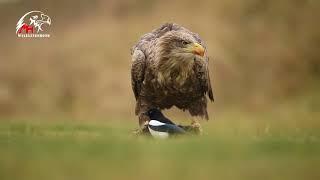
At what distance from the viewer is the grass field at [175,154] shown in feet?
5.82

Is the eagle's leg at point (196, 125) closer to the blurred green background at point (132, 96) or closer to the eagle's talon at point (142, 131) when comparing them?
the blurred green background at point (132, 96)

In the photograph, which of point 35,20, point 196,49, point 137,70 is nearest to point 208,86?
point 196,49

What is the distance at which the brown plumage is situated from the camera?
186 cm

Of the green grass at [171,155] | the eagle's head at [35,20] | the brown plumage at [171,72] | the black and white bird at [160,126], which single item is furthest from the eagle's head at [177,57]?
the eagle's head at [35,20]

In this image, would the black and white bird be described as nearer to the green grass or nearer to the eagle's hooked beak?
the green grass

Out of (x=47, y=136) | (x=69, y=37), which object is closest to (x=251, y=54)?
(x=69, y=37)

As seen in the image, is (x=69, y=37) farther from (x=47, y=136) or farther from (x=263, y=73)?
(x=263, y=73)

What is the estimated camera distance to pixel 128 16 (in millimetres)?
1991

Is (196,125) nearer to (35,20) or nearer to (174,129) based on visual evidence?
(174,129)

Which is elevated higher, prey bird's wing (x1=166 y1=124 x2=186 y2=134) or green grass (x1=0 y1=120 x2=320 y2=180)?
prey bird's wing (x1=166 y1=124 x2=186 y2=134)

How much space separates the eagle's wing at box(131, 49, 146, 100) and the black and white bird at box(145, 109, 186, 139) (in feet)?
0.34

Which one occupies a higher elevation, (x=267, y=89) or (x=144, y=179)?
(x=267, y=89)

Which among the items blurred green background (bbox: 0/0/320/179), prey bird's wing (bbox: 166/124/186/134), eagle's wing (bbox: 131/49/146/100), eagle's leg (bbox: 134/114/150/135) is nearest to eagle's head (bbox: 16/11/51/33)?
blurred green background (bbox: 0/0/320/179)

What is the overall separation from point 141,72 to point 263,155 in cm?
55
